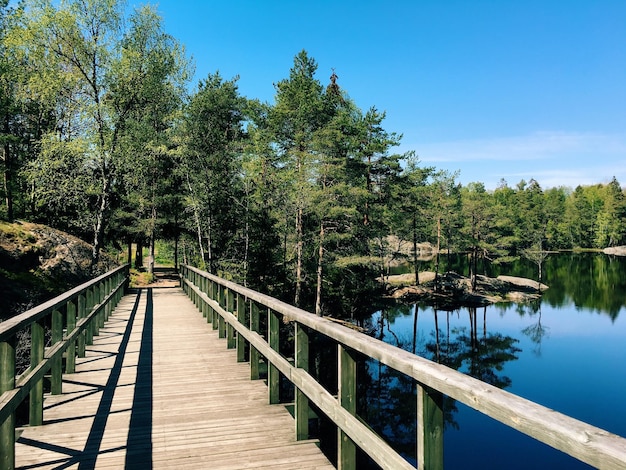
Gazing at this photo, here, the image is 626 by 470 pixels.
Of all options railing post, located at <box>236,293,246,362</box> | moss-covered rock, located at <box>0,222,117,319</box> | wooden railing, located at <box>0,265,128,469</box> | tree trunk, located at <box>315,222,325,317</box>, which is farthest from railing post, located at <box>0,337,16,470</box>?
tree trunk, located at <box>315,222,325,317</box>

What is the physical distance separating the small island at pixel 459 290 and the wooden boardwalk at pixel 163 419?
3461 centimetres

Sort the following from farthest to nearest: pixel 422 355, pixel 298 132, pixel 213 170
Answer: pixel 298 132 < pixel 213 170 < pixel 422 355

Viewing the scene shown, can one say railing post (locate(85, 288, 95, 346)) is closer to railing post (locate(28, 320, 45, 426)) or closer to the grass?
railing post (locate(28, 320, 45, 426))

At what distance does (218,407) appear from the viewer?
191 inches

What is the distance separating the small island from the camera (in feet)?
134

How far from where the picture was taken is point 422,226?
4656 cm

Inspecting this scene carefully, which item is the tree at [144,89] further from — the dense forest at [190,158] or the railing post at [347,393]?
the railing post at [347,393]

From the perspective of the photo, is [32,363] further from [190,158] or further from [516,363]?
[516,363]

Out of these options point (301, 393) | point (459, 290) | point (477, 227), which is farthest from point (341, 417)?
point (477, 227)

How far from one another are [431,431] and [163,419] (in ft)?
11.0

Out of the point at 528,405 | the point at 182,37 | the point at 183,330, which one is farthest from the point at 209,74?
the point at 528,405

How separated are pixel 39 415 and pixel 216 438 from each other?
175 centimetres

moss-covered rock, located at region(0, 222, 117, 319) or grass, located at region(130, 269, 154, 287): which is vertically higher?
moss-covered rock, located at region(0, 222, 117, 319)

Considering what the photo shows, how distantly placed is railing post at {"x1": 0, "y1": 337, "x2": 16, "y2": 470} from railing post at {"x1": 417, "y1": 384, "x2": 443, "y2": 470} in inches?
112
